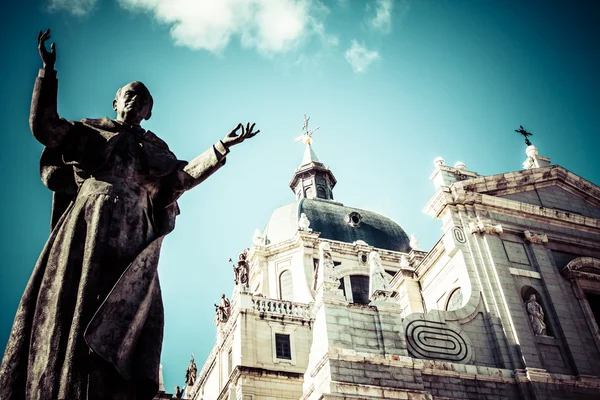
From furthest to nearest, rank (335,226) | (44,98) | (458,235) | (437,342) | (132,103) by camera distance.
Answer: (335,226), (458,235), (437,342), (132,103), (44,98)

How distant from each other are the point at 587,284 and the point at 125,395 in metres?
17.8

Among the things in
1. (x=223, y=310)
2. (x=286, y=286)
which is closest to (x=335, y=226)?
(x=286, y=286)

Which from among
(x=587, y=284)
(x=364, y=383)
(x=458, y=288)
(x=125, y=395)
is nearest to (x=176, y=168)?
(x=125, y=395)

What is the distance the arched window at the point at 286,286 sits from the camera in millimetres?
35438

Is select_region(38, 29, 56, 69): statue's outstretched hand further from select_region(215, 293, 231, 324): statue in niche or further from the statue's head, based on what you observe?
select_region(215, 293, 231, 324): statue in niche

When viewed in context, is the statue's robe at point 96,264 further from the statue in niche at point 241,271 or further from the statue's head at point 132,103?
the statue in niche at point 241,271

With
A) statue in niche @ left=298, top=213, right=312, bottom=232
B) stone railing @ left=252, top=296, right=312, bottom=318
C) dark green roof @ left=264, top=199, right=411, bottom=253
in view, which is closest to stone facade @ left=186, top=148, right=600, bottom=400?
stone railing @ left=252, top=296, right=312, bottom=318

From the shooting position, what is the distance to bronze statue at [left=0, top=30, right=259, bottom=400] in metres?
3.39

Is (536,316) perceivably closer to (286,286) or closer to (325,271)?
(325,271)

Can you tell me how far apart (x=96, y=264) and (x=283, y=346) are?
2518cm

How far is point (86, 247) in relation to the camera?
12.1ft

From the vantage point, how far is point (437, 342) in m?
15.7

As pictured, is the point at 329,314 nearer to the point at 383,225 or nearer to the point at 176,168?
the point at 176,168

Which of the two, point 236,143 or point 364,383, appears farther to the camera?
point 364,383
